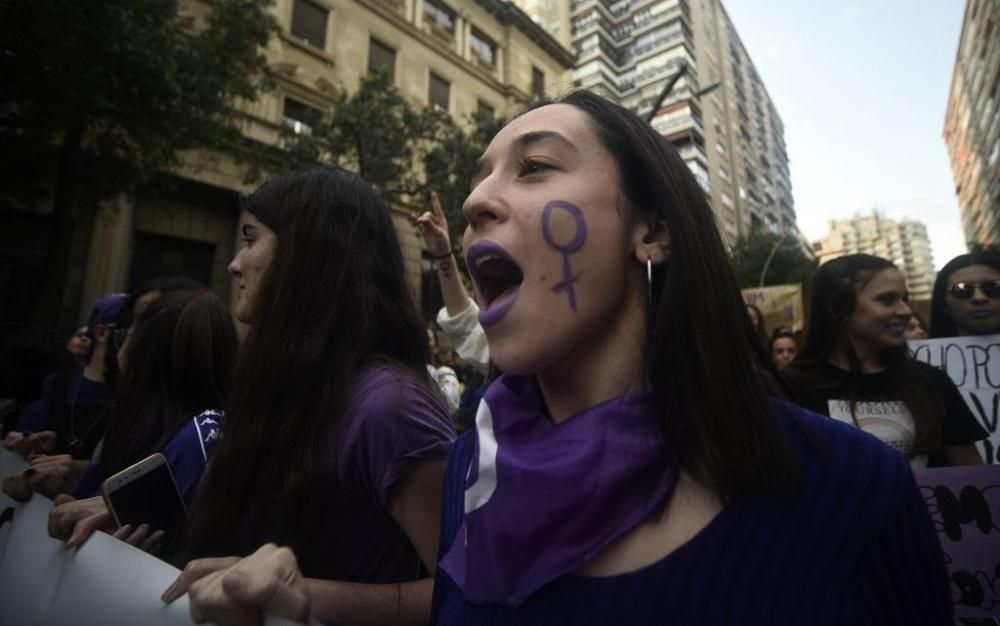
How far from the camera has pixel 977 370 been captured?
271cm

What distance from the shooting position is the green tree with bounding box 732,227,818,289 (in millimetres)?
26812

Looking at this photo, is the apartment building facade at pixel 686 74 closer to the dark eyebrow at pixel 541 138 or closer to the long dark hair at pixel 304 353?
the long dark hair at pixel 304 353

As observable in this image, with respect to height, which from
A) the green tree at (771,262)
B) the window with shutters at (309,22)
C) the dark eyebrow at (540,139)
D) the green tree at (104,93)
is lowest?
the dark eyebrow at (540,139)

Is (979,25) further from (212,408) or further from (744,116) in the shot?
(212,408)

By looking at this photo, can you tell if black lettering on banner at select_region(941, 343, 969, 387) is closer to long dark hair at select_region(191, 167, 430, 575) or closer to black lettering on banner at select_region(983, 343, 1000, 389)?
black lettering on banner at select_region(983, 343, 1000, 389)

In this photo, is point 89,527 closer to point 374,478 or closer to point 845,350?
point 374,478

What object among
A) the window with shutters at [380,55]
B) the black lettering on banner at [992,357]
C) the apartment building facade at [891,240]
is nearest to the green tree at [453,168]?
the window with shutters at [380,55]

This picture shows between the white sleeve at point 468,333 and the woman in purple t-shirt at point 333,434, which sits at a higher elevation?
the white sleeve at point 468,333

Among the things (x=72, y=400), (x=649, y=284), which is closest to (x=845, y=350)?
(x=649, y=284)

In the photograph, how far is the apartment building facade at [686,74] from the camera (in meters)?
38.6

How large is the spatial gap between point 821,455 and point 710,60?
2284 inches

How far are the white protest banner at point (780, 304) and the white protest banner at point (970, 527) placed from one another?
1179 cm

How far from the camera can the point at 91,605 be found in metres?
1.17

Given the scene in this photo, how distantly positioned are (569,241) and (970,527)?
187 cm
